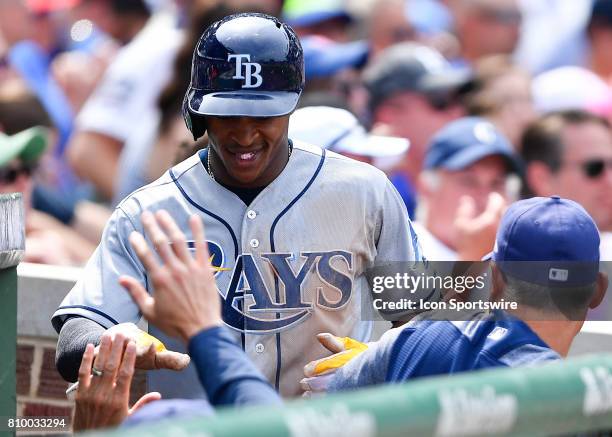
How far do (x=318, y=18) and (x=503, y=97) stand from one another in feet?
5.20

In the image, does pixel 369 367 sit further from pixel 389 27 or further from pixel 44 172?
pixel 389 27

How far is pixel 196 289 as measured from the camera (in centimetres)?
237

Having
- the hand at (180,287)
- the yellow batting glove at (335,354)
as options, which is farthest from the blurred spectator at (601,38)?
the hand at (180,287)

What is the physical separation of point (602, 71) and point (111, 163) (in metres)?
2.70

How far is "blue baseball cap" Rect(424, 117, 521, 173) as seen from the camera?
596cm

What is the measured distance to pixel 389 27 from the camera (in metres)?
8.11

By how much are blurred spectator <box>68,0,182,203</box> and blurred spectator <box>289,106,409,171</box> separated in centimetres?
257

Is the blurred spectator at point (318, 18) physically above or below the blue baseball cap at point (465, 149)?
above

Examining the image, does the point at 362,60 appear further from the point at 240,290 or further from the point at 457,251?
the point at 240,290

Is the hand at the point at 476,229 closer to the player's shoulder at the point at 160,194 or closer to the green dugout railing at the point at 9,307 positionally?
the player's shoulder at the point at 160,194

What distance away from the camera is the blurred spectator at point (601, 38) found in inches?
291

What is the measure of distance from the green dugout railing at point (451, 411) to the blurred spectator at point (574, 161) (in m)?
3.85


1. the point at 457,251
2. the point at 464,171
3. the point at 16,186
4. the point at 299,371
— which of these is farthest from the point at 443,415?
the point at 16,186

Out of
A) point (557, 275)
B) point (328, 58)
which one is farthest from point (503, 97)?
point (557, 275)
